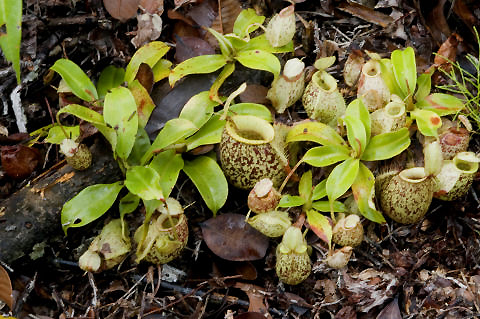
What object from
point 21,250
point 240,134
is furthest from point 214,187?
point 21,250

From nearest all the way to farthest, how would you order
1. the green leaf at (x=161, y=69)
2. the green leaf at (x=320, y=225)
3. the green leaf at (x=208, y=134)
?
the green leaf at (x=320, y=225) < the green leaf at (x=208, y=134) < the green leaf at (x=161, y=69)

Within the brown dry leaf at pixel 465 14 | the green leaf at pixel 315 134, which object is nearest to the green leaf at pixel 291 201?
the green leaf at pixel 315 134

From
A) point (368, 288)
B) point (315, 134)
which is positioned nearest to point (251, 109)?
point (315, 134)

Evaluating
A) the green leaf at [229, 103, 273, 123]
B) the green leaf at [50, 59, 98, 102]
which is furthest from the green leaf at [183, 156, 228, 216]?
the green leaf at [50, 59, 98, 102]

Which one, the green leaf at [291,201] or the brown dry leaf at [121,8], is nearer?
the green leaf at [291,201]

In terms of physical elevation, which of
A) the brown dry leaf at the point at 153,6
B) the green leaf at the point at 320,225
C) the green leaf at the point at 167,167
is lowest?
the green leaf at the point at 320,225

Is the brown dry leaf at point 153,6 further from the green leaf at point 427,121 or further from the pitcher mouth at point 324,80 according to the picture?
the green leaf at point 427,121

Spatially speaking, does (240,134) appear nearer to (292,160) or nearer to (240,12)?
(292,160)
